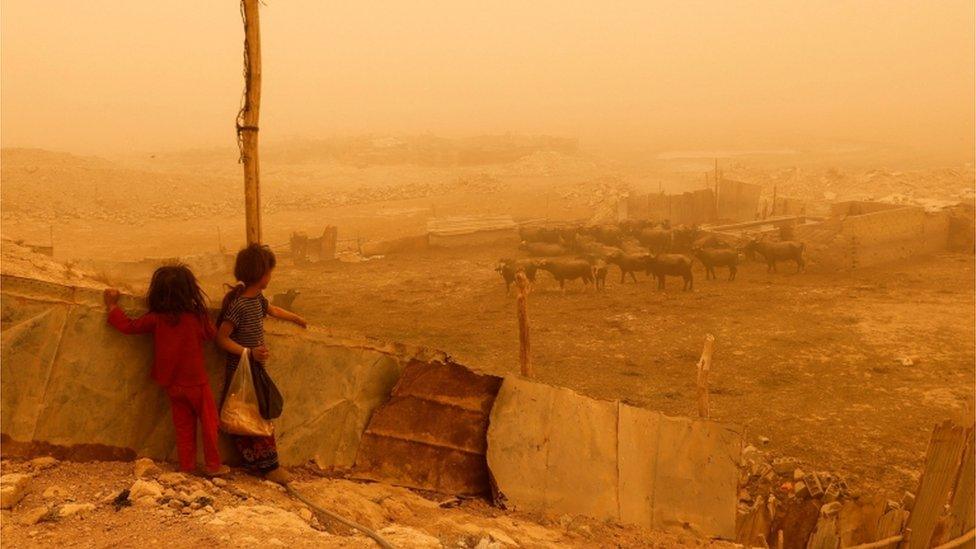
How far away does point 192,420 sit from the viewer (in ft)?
14.0

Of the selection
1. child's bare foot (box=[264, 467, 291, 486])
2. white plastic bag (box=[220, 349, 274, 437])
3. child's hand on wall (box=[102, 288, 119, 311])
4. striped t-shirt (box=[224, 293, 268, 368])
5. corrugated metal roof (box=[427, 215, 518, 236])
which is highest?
child's hand on wall (box=[102, 288, 119, 311])

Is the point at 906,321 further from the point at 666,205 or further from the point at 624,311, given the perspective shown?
the point at 666,205

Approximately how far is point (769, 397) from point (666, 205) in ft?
52.7

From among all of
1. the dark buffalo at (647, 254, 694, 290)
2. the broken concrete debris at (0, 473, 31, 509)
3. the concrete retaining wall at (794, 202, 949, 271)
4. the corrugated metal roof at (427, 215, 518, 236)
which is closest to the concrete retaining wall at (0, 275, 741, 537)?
the broken concrete debris at (0, 473, 31, 509)

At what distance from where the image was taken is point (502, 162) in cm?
4962

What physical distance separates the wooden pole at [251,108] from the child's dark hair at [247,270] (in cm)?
78

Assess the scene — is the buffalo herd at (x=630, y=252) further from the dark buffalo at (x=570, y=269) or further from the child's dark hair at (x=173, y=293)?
the child's dark hair at (x=173, y=293)

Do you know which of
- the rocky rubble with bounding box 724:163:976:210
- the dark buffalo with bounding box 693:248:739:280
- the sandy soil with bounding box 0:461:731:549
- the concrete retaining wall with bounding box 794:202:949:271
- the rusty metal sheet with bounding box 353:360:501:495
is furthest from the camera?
the rocky rubble with bounding box 724:163:976:210

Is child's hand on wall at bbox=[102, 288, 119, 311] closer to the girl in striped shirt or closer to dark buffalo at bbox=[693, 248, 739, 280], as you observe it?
the girl in striped shirt

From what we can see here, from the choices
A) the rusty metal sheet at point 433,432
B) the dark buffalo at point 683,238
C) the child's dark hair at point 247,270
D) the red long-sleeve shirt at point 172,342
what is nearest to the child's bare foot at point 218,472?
the red long-sleeve shirt at point 172,342

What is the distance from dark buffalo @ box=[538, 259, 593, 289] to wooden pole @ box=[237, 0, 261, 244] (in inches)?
479

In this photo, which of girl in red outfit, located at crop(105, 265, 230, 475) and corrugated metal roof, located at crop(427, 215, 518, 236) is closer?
girl in red outfit, located at crop(105, 265, 230, 475)

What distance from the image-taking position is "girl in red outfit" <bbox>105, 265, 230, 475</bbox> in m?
4.05

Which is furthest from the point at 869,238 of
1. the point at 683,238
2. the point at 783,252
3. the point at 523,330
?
the point at 523,330
